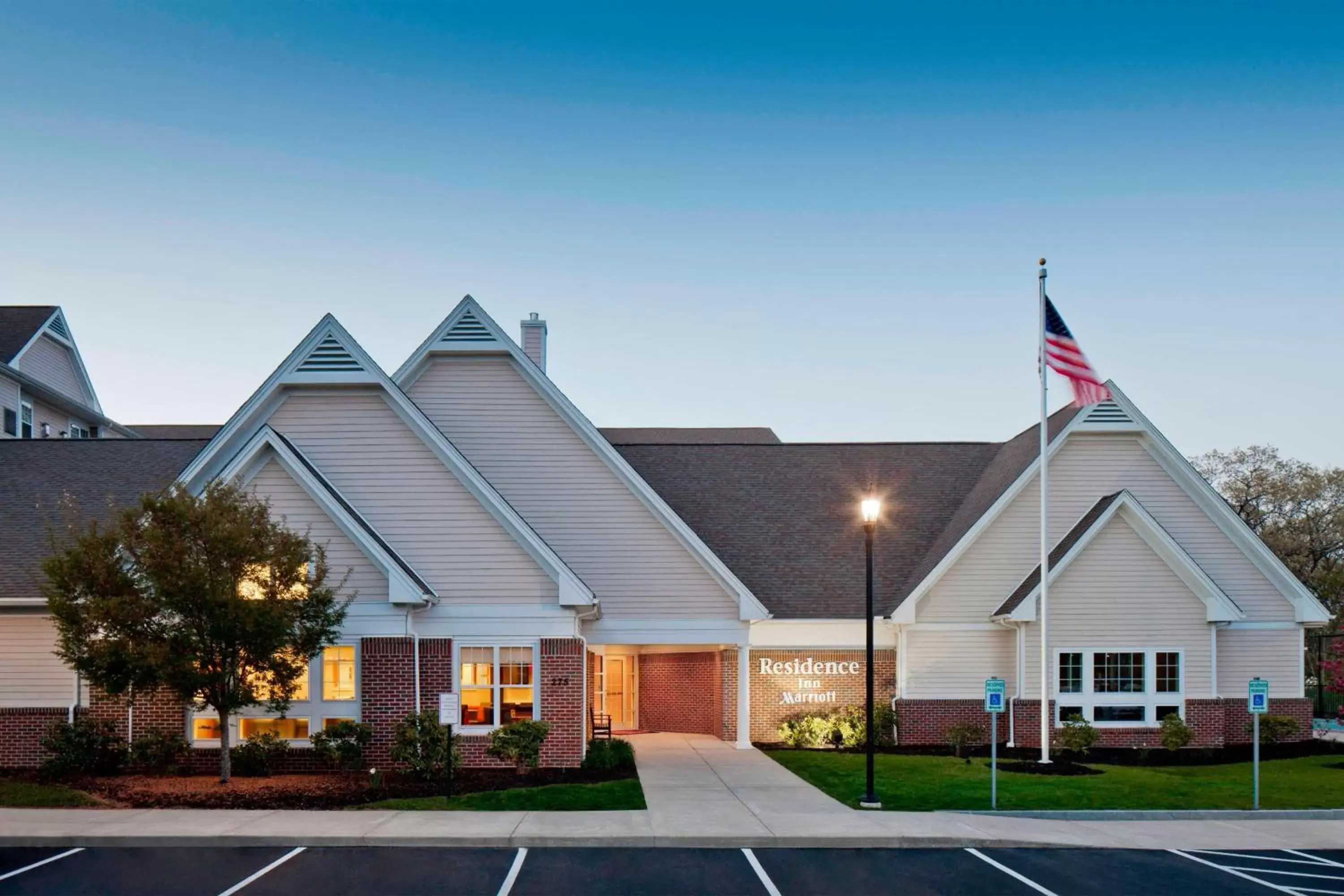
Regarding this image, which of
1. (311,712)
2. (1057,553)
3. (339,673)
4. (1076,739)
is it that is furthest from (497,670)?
(1057,553)

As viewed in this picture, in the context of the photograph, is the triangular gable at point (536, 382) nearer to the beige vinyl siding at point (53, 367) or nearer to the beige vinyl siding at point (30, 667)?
the beige vinyl siding at point (30, 667)

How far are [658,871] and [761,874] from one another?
1.28 meters

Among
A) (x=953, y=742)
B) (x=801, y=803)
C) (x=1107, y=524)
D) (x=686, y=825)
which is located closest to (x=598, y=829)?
(x=686, y=825)

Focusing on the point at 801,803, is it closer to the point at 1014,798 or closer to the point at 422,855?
the point at 1014,798

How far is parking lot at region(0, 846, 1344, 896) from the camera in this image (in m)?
12.4

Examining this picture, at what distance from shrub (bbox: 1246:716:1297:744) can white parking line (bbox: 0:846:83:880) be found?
25.2m

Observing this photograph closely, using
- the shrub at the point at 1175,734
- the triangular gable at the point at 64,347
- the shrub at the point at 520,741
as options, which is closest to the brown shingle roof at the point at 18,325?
the triangular gable at the point at 64,347

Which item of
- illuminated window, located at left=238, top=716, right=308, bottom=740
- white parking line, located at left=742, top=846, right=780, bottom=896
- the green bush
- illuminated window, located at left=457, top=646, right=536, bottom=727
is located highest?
illuminated window, located at left=457, top=646, right=536, bottom=727

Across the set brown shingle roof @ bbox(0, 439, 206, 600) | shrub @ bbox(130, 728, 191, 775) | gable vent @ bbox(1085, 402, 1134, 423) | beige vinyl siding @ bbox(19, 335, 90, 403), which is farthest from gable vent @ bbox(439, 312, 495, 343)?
beige vinyl siding @ bbox(19, 335, 90, 403)

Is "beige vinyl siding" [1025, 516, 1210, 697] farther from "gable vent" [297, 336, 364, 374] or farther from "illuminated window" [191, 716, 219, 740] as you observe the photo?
"illuminated window" [191, 716, 219, 740]

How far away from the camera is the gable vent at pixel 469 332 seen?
25.6m

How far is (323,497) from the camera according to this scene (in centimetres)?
2027

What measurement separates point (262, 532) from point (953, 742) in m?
15.7

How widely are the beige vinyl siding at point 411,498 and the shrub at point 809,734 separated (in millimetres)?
8237
